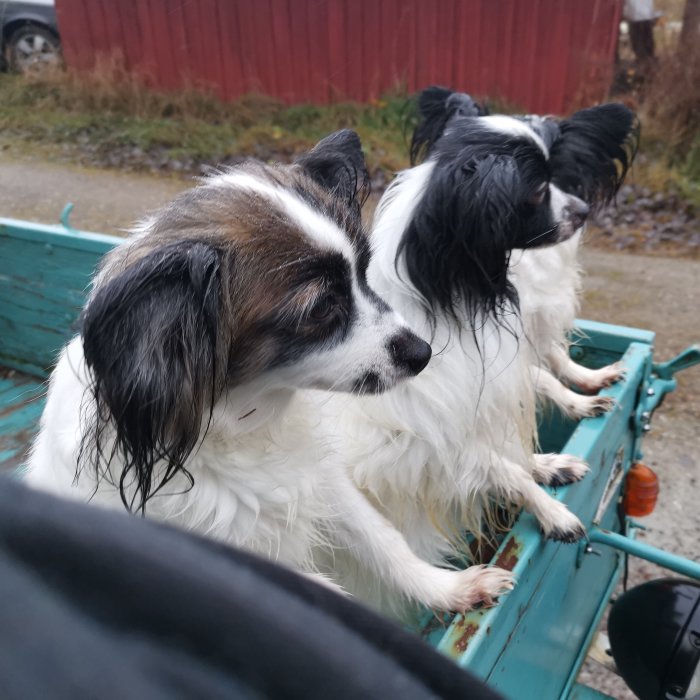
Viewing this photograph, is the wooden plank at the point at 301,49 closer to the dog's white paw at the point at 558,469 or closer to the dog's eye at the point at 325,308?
the dog's white paw at the point at 558,469

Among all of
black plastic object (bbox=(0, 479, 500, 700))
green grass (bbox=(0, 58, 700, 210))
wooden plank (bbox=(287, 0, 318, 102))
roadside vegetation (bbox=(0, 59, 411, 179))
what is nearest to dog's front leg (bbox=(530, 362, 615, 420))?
black plastic object (bbox=(0, 479, 500, 700))

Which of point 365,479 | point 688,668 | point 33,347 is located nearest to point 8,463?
point 33,347

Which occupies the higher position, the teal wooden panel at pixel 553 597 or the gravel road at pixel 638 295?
the teal wooden panel at pixel 553 597

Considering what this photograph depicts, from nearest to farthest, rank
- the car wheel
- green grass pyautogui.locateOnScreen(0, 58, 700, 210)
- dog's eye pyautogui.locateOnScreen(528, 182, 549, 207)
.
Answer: dog's eye pyautogui.locateOnScreen(528, 182, 549, 207) → green grass pyautogui.locateOnScreen(0, 58, 700, 210) → the car wheel

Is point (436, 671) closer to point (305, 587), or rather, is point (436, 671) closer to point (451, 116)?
point (305, 587)

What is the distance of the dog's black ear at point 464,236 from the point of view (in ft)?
5.51

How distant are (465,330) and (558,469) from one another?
0.48 m

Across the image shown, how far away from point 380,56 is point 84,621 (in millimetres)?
7889

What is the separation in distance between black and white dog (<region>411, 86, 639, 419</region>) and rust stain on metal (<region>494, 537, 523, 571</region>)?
2.11ft

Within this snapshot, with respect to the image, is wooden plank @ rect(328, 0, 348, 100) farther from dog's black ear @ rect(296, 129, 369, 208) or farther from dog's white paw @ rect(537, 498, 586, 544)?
dog's white paw @ rect(537, 498, 586, 544)

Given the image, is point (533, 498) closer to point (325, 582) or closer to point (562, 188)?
point (325, 582)

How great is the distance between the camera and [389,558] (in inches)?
71.7

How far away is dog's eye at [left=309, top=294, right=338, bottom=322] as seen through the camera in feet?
4.86

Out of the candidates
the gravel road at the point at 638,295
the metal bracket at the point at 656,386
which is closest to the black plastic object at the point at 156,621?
the metal bracket at the point at 656,386
